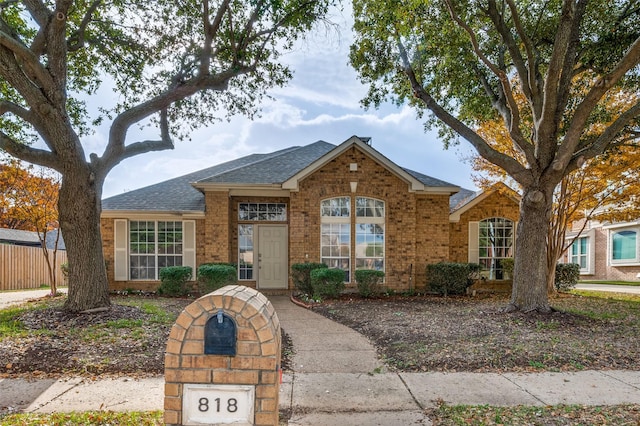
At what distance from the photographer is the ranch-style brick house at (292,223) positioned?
41.3ft

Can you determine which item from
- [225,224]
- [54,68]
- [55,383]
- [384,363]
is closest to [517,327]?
[384,363]

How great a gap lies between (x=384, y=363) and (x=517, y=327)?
10.8 feet

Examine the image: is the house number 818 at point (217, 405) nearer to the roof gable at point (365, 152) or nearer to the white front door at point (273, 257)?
the roof gable at point (365, 152)

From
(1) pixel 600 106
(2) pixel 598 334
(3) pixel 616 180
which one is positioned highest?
(1) pixel 600 106

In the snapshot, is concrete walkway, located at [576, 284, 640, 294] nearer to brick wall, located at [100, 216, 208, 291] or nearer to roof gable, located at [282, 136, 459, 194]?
roof gable, located at [282, 136, 459, 194]

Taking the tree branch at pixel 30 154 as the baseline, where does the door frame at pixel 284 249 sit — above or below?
below

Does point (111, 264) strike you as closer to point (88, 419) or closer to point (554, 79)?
point (88, 419)

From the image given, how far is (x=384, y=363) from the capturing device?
5520mm

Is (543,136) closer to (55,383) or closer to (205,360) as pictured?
(205,360)

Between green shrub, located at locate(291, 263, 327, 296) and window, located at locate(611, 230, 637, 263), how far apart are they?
1981cm

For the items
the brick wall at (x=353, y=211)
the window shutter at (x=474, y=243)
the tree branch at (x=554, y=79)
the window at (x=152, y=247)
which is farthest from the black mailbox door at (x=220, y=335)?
the window shutter at (x=474, y=243)

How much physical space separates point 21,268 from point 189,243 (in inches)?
453

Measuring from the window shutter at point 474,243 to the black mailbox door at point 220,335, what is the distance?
13.2 meters

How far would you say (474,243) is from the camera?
14.3 m
